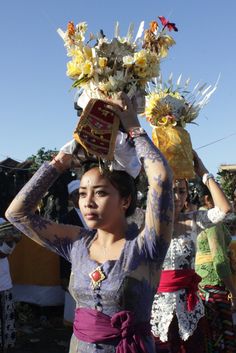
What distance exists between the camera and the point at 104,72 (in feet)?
7.45

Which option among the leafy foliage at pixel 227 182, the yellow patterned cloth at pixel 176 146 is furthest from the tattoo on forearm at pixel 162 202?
the leafy foliage at pixel 227 182

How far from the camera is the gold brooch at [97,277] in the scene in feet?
6.89

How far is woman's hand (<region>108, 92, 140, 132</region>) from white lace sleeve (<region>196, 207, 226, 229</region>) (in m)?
1.46

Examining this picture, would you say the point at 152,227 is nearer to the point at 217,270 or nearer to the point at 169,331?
the point at 169,331

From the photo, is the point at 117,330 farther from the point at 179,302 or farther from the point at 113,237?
the point at 179,302

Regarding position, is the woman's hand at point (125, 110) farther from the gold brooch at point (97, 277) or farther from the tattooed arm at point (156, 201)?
the gold brooch at point (97, 277)

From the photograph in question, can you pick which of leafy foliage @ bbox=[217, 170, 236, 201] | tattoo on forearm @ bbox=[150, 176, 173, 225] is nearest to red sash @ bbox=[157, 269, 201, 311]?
tattoo on forearm @ bbox=[150, 176, 173, 225]

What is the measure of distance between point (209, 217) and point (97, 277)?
1.60 meters

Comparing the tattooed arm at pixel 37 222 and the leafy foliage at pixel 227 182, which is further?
the leafy foliage at pixel 227 182

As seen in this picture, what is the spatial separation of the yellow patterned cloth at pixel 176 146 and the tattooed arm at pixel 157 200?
4.23ft

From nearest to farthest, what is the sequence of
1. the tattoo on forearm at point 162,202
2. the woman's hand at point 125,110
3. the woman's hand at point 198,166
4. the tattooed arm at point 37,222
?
the tattoo on forearm at point 162,202
the woman's hand at point 125,110
the tattooed arm at point 37,222
the woman's hand at point 198,166

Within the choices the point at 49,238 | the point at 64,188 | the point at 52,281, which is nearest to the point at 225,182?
the point at 64,188

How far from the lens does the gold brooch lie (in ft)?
6.89

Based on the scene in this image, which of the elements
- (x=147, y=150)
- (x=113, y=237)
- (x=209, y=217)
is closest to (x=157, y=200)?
(x=147, y=150)
